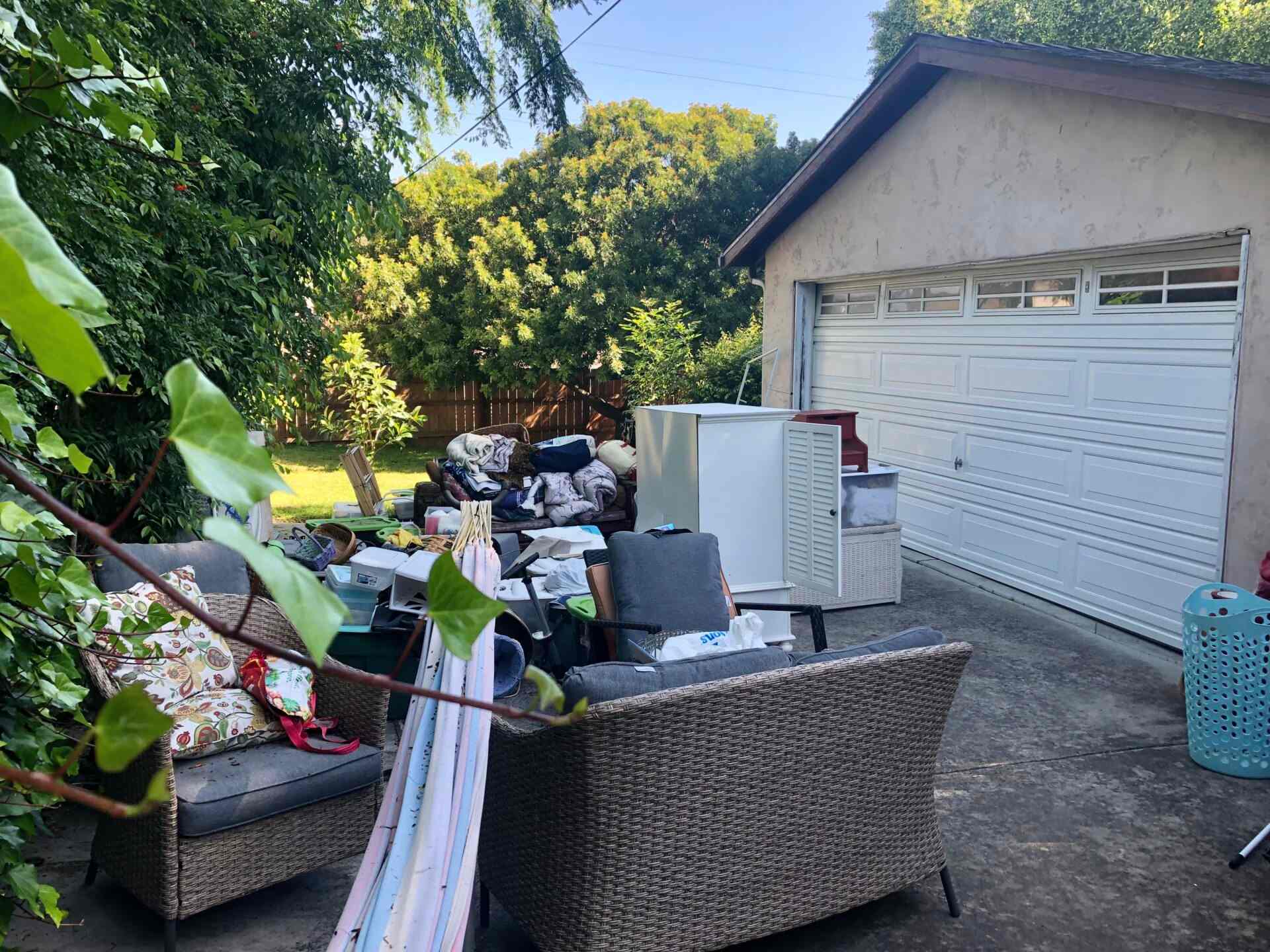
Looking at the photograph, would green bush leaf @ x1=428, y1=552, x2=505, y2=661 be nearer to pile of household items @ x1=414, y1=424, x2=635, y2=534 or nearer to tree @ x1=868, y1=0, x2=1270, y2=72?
pile of household items @ x1=414, y1=424, x2=635, y2=534

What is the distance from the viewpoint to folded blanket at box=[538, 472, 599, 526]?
7.45 meters

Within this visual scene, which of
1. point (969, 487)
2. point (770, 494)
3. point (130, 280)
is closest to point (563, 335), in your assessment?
point (969, 487)

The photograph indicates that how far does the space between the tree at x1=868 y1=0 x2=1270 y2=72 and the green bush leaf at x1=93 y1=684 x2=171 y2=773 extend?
16.8 m

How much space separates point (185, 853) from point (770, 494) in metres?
3.78

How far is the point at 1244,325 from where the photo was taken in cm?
513

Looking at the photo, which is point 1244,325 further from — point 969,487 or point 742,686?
point 742,686

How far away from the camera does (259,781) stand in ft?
9.83

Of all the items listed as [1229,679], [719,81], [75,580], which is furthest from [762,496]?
[719,81]

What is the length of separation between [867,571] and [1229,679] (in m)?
2.74

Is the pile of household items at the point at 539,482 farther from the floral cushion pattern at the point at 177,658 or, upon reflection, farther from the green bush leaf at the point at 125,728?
the green bush leaf at the point at 125,728

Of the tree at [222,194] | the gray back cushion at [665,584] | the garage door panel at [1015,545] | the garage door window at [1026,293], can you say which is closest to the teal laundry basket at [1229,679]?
the gray back cushion at [665,584]

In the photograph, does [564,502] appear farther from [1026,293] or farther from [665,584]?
[1026,293]

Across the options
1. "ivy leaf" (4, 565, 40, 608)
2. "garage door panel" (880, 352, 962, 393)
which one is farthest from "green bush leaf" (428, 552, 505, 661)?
"garage door panel" (880, 352, 962, 393)

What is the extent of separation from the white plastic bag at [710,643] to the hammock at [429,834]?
1.14 metres
